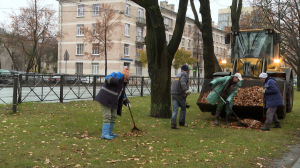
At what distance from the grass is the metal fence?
0.92 m

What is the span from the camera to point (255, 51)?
1226cm

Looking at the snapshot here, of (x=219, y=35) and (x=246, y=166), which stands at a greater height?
(x=219, y=35)

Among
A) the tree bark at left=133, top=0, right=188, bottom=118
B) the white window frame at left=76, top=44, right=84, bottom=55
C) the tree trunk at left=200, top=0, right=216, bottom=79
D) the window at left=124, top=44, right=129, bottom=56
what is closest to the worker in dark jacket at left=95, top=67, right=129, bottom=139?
the tree bark at left=133, top=0, right=188, bottom=118

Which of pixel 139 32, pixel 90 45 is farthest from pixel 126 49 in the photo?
pixel 90 45

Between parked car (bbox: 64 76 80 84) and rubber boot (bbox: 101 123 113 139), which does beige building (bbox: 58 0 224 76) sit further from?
rubber boot (bbox: 101 123 113 139)

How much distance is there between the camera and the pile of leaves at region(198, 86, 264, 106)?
9.38 meters

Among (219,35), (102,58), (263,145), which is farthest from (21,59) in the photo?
(263,145)

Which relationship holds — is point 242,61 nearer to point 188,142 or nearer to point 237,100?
point 237,100

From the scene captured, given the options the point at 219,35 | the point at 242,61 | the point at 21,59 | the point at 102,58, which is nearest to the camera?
the point at 242,61

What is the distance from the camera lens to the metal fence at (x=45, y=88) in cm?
1017

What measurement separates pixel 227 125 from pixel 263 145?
258cm

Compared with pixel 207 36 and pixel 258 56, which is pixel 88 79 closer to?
pixel 207 36

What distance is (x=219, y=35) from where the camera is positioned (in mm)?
72000

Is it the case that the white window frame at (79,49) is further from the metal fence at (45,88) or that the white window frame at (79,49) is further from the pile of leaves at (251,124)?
the pile of leaves at (251,124)
